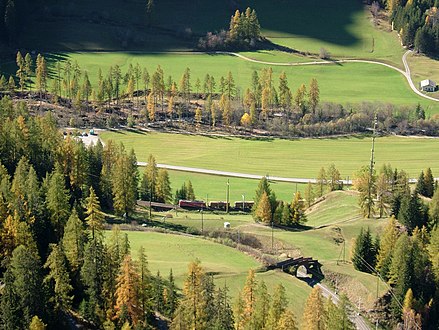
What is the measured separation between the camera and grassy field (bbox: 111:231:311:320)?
91.5 metres

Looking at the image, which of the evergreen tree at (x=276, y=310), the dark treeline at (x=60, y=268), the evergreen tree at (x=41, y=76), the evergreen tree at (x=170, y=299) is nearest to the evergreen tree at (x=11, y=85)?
the evergreen tree at (x=41, y=76)

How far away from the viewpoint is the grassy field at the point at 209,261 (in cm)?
9150

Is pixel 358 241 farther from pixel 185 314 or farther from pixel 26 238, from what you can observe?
pixel 26 238

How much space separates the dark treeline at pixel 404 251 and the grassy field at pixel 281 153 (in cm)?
3144

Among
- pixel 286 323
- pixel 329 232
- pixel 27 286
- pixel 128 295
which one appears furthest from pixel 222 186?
pixel 27 286

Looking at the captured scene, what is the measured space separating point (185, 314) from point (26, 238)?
1980cm

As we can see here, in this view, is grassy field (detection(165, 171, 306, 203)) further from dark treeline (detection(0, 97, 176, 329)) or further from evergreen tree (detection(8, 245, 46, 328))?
evergreen tree (detection(8, 245, 46, 328))

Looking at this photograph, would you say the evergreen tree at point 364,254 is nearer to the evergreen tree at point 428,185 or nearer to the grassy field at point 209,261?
the grassy field at point 209,261

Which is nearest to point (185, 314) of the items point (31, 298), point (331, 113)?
point (31, 298)

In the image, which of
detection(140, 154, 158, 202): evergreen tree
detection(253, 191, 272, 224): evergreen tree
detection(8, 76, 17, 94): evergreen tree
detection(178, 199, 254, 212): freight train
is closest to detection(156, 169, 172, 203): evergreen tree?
detection(140, 154, 158, 202): evergreen tree

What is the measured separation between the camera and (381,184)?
129 m

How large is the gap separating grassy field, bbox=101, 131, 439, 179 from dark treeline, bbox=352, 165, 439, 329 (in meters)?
31.4

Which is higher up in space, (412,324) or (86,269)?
(86,269)

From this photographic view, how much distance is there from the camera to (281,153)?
6821 inches
